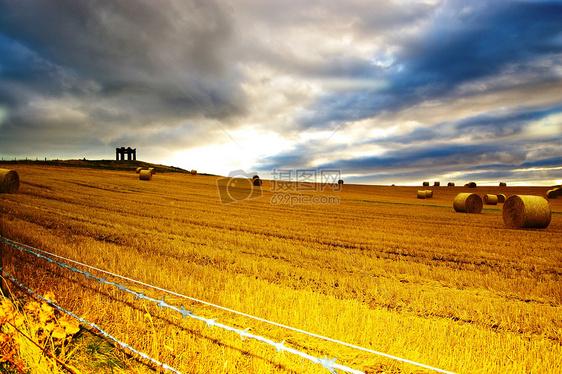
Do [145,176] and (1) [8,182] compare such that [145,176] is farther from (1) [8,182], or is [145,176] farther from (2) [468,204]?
(2) [468,204]

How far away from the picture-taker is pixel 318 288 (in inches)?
288

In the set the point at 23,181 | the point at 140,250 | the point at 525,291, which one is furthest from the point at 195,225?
the point at 23,181

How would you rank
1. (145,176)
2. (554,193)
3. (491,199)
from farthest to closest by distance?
1. (145,176)
2. (554,193)
3. (491,199)

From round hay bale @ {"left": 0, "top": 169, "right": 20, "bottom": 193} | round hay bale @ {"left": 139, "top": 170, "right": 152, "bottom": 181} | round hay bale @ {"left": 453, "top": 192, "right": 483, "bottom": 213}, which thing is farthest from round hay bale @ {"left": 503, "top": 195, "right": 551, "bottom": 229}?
round hay bale @ {"left": 139, "top": 170, "right": 152, "bottom": 181}

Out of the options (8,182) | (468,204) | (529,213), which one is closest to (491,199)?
(468,204)

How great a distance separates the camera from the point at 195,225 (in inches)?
603

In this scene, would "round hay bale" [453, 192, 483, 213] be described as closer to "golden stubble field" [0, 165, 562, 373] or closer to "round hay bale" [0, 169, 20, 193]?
"golden stubble field" [0, 165, 562, 373]

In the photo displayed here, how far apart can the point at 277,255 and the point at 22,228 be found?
8.70 metres

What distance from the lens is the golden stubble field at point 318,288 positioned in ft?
14.2

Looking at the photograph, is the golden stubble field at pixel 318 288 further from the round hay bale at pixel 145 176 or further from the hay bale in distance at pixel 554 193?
the hay bale in distance at pixel 554 193

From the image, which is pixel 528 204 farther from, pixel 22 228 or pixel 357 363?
pixel 22 228

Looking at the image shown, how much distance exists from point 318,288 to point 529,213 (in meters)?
16.7

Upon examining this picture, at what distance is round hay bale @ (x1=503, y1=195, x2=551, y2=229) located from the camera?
1839 centimetres

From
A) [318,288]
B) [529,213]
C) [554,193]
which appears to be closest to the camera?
[318,288]
